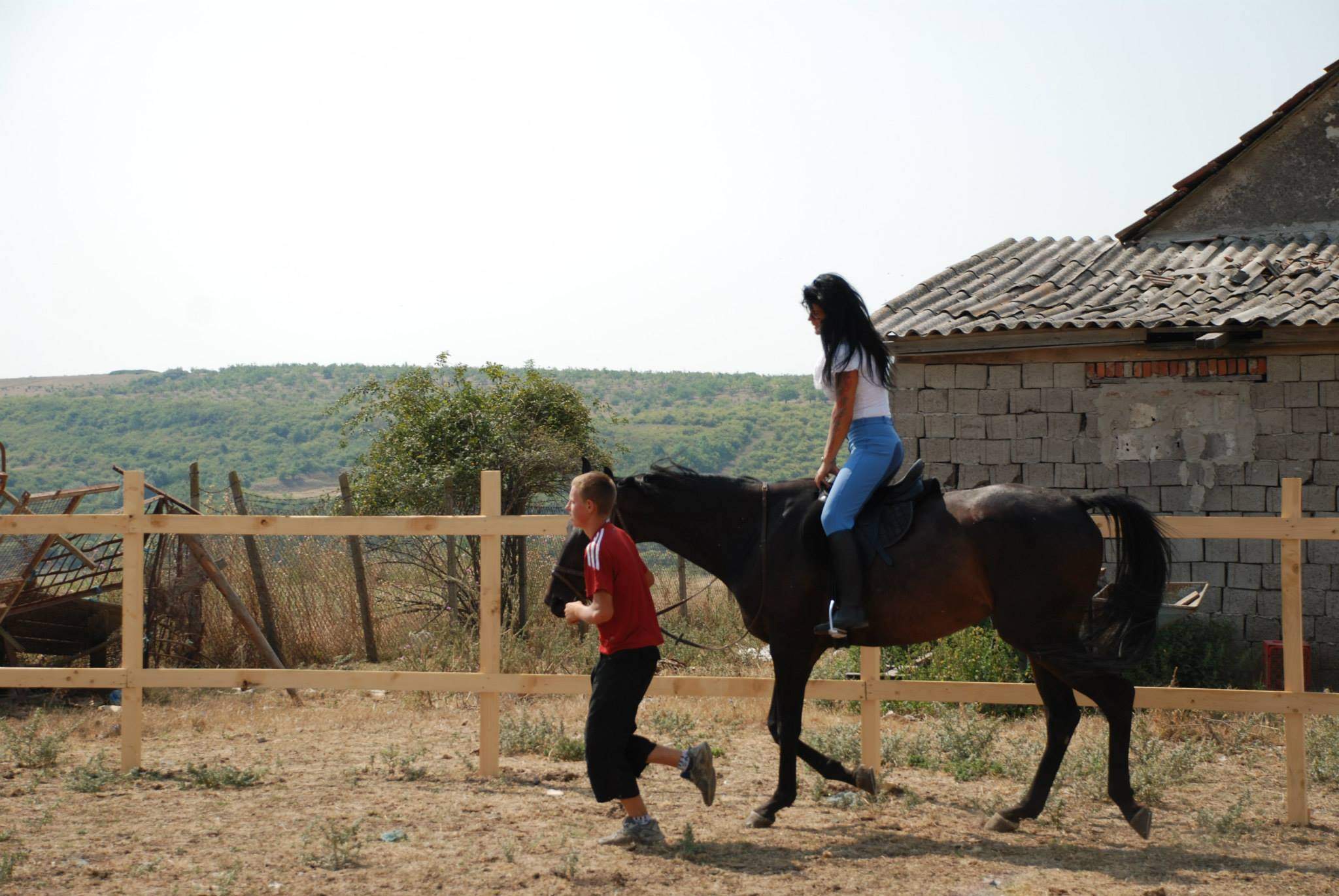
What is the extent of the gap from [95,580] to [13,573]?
Answer: 0.99 m

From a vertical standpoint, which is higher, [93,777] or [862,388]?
[862,388]

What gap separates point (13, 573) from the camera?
8.98 metres

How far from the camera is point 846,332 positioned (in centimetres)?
527

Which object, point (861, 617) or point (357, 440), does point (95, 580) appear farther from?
point (357, 440)

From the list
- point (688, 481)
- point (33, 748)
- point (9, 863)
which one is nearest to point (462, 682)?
point (688, 481)

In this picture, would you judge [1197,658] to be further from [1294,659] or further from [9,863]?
[9,863]

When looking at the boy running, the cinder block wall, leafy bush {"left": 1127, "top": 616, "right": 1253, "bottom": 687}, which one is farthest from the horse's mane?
the cinder block wall

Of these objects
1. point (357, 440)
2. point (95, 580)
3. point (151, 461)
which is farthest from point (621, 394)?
point (95, 580)

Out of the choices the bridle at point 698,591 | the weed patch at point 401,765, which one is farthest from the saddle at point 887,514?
the weed patch at point 401,765

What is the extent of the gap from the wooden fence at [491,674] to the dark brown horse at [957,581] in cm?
43

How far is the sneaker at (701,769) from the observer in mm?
4828

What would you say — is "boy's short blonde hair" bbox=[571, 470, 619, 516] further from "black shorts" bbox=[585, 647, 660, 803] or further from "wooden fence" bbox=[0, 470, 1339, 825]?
"wooden fence" bbox=[0, 470, 1339, 825]

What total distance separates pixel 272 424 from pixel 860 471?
5806 centimetres

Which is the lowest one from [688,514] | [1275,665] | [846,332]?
[1275,665]
